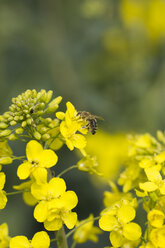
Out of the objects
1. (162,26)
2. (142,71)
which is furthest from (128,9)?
(142,71)

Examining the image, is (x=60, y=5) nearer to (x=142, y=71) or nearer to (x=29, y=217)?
(x=142, y=71)

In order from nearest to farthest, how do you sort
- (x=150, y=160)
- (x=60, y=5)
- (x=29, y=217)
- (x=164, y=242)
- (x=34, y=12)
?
(x=164, y=242) < (x=150, y=160) < (x=29, y=217) < (x=60, y=5) < (x=34, y=12)

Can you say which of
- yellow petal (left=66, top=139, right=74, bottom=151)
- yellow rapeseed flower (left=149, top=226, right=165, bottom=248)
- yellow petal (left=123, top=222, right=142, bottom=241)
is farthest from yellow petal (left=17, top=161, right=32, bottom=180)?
yellow rapeseed flower (left=149, top=226, right=165, bottom=248)

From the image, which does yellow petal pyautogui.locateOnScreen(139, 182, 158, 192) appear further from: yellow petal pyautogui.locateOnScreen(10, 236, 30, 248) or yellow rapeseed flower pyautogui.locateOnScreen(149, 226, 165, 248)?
yellow petal pyautogui.locateOnScreen(10, 236, 30, 248)

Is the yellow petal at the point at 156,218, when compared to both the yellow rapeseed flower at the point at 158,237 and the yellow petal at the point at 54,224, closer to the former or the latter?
the yellow rapeseed flower at the point at 158,237

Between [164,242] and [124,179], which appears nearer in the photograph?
[164,242]

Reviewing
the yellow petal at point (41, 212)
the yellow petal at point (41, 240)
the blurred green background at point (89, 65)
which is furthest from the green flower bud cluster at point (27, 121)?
the blurred green background at point (89, 65)
